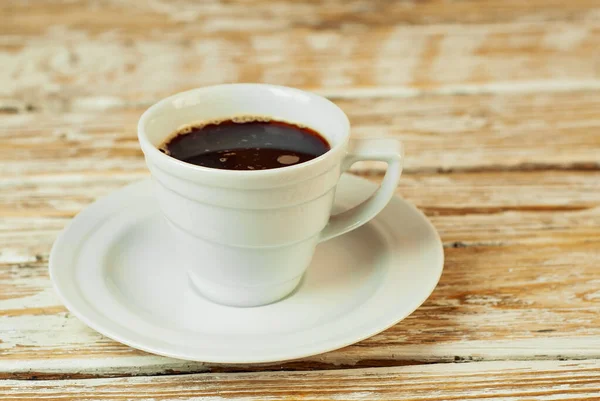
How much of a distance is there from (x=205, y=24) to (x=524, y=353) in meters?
1.30

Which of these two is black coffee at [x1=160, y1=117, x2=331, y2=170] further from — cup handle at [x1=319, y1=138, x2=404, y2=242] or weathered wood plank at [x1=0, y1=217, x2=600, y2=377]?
weathered wood plank at [x1=0, y1=217, x2=600, y2=377]

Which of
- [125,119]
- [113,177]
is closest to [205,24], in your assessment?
[125,119]

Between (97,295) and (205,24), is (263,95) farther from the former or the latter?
(205,24)

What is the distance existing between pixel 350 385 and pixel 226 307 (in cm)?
16

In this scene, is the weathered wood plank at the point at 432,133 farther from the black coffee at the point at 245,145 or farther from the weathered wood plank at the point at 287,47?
the black coffee at the point at 245,145

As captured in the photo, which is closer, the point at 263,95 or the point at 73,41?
the point at 263,95

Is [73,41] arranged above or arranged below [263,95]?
below

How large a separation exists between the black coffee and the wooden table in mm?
197

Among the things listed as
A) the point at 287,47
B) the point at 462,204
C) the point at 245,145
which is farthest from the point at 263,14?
the point at 245,145

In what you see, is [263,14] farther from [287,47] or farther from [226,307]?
[226,307]

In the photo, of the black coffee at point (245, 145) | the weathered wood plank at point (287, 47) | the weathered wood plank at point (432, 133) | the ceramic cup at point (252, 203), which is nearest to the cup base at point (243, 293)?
the ceramic cup at point (252, 203)

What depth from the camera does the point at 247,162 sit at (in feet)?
2.31

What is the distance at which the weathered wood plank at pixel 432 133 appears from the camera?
3.61ft

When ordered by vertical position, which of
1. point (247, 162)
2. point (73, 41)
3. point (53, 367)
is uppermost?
point (247, 162)
